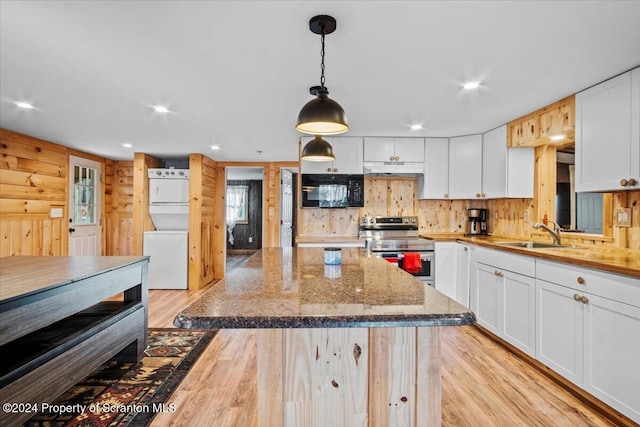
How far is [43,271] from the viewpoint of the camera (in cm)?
210

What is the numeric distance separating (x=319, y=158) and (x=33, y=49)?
1866mm

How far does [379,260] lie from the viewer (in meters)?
2.09

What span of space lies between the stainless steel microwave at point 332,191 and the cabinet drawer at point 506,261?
1480mm

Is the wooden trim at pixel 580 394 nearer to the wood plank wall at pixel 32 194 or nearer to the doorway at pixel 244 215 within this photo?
the wood plank wall at pixel 32 194

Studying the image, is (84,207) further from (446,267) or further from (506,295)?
(506,295)

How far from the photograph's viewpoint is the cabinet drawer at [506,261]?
8.50ft

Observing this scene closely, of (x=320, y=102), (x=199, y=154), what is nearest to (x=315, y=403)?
(x=320, y=102)

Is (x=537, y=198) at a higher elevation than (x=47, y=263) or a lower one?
higher

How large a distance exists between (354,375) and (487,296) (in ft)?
7.96

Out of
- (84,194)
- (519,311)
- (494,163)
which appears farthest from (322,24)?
(84,194)

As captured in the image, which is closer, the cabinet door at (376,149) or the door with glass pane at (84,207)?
the cabinet door at (376,149)

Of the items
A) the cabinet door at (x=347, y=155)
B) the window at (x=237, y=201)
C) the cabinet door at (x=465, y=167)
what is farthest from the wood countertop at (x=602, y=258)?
the window at (x=237, y=201)

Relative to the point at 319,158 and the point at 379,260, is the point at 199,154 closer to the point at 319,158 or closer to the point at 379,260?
the point at 319,158

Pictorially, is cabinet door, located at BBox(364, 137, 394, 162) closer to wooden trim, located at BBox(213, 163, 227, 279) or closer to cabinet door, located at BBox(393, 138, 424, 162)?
cabinet door, located at BBox(393, 138, 424, 162)
